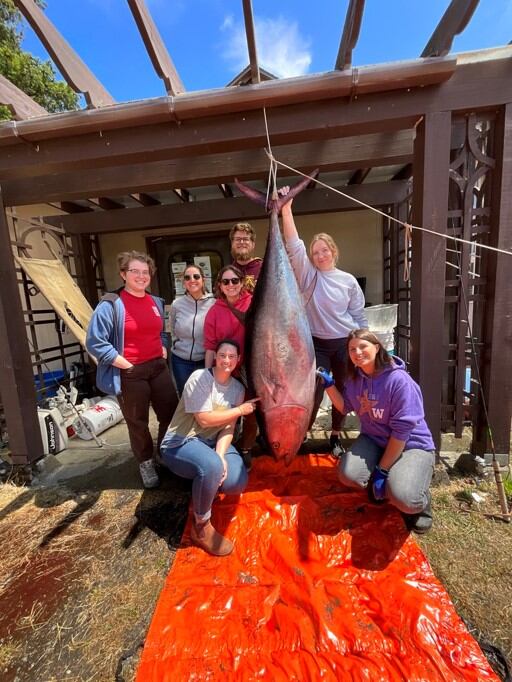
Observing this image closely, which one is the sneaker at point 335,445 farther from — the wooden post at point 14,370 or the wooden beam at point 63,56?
the wooden beam at point 63,56

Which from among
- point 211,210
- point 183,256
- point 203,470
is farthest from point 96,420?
point 211,210

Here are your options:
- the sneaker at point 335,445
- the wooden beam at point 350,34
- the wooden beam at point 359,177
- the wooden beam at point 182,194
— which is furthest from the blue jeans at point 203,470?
the wooden beam at point 359,177

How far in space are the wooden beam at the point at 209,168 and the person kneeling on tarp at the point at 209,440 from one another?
2019 mm

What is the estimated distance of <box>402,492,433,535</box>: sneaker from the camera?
89.4 inches

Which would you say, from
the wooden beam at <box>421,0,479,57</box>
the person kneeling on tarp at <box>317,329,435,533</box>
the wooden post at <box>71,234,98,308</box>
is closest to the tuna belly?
the person kneeling on tarp at <box>317,329,435,533</box>

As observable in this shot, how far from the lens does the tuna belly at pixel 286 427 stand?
2.25 meters

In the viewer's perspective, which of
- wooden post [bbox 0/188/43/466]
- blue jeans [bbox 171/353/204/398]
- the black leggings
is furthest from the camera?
wooden post [bbox 0/188/43/466]

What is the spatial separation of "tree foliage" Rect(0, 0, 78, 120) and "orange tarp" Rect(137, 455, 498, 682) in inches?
457

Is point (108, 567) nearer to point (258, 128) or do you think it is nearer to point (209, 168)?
point (258, 128)

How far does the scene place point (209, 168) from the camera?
3402mm

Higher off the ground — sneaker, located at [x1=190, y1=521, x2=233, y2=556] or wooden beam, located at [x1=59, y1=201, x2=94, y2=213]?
wooden beam, located at [x1=59, y1=201, x2=94, y2=213]

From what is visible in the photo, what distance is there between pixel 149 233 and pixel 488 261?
523cm

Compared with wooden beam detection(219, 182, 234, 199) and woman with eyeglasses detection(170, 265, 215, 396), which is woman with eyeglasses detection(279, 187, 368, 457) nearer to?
woman with eyeglasses detection(170, 265, 215, 396)

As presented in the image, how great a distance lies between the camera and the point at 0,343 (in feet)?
10.3
